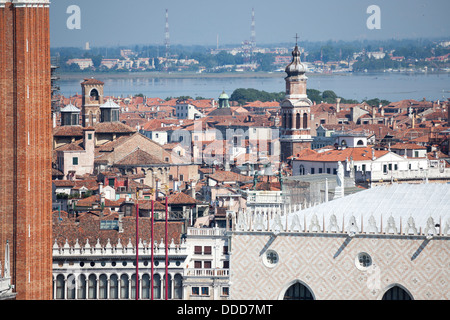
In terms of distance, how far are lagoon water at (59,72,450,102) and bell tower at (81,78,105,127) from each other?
1369 inches

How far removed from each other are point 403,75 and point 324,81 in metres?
11.1

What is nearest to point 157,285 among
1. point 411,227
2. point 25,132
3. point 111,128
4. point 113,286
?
point 113,286

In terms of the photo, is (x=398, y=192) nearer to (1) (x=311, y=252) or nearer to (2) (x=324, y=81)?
(1) (x=311, y=252)

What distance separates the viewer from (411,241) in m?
17.5

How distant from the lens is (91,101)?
63.6m

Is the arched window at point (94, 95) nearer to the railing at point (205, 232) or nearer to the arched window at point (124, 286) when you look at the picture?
the arched window at point (124, 286)

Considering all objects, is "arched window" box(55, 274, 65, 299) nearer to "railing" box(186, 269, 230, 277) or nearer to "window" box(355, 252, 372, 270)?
"railing" box(186, 269, 230, 277)

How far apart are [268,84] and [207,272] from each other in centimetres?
13681

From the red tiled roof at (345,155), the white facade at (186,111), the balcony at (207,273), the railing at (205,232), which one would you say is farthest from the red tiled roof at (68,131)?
the white facade at (186,111)

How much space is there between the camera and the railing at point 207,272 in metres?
25.6

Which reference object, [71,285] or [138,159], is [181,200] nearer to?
[71,285]

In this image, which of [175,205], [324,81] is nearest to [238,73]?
[324,81]

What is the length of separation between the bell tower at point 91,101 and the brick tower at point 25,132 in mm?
37095

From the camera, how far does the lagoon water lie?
117938 millimetres
